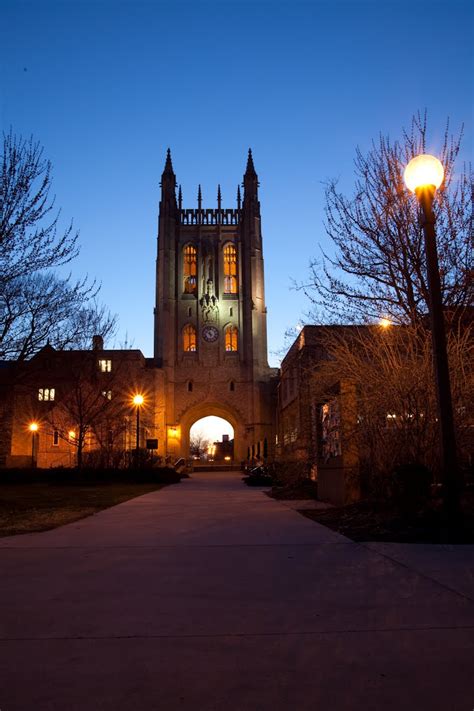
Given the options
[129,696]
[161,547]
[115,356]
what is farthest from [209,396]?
[129,696]

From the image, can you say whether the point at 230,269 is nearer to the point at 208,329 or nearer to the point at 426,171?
the point at 208,329

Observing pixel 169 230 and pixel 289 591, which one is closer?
pixel 289 591

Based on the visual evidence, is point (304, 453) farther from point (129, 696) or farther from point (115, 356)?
point (115, 356)

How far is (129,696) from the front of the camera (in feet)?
7.88

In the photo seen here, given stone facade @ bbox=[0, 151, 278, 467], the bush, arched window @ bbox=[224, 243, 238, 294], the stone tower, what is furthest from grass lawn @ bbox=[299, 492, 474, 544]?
arched window @ bbox=[224, 243, 238, 294]

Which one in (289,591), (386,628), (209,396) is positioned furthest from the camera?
(209,396)

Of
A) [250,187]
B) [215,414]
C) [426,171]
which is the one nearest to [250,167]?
[250,187]

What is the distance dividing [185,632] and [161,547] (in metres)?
3.35

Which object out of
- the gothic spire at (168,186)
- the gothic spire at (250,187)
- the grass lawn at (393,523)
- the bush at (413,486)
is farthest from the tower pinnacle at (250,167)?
the bush at (413,486)

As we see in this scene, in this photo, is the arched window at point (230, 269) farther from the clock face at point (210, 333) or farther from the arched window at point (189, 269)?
the clock face at point (210, 333)

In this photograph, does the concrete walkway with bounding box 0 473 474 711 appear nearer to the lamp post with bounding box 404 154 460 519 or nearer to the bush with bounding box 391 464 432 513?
the lamp post with bounding box 404 154 460 519

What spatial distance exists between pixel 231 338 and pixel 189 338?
4.21 m

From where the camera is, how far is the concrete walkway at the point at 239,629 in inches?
95.2

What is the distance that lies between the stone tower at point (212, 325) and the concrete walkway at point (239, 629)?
50.0m
